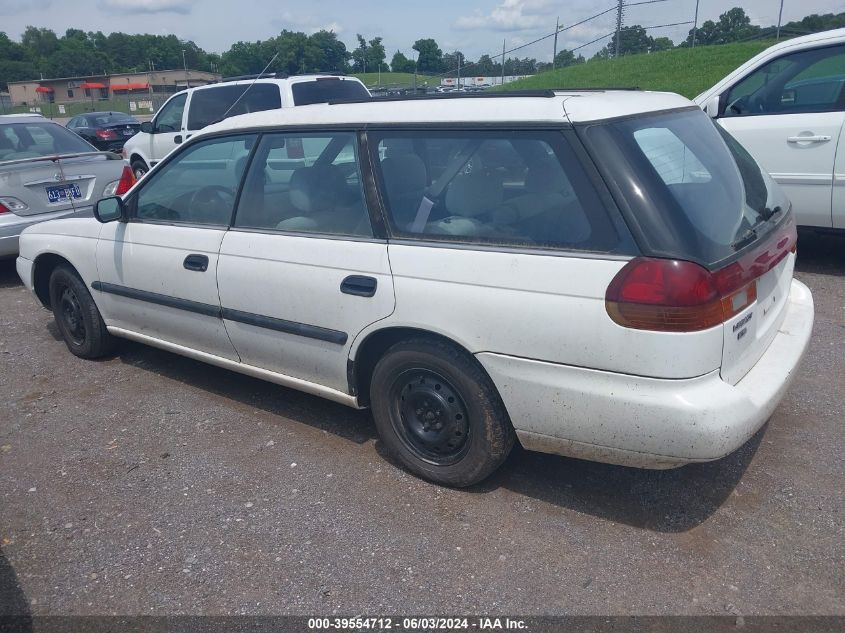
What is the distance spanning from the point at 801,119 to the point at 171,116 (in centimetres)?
916

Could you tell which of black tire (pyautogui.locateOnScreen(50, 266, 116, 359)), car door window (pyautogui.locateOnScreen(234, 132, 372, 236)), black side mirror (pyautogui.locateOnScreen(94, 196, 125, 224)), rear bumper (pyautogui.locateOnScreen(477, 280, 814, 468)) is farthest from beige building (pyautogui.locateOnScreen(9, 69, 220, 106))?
rear bumper (pyautogui.locateOnScreen(477, 280, 814, 468))

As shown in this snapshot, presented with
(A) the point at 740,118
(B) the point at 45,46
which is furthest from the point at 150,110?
(A) the point at 740,118

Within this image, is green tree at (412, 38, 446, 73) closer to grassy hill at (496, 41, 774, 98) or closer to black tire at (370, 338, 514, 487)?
grassy hill at (496, 41, 774, 98)

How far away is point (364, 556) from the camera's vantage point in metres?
2.90

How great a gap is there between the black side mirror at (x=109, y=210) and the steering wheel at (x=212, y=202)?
1.71ft

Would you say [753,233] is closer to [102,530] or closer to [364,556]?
[364,556]

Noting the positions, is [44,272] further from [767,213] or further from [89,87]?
[89,87]

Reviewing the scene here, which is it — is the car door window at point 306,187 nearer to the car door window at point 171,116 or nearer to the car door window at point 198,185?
the car door window at point 198,185

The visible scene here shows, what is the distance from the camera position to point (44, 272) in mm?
5352

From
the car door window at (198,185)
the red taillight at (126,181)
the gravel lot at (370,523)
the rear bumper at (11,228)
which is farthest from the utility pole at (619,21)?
the car door window at (198,185)

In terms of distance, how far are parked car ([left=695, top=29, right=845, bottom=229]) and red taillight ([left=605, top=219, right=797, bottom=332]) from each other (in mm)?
3923

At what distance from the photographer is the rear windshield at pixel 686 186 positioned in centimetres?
262

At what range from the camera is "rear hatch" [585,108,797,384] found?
2621 mm

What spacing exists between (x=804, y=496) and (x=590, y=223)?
158cm
